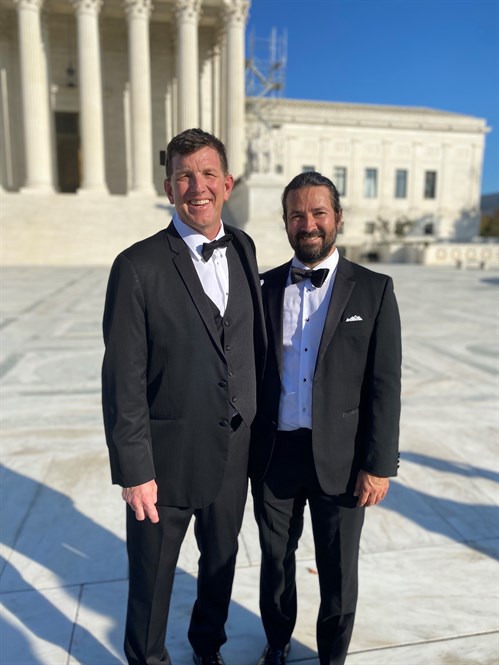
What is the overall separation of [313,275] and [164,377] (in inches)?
27.0

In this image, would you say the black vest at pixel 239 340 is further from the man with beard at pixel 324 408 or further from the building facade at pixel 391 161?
the building facade at pixel 391 161

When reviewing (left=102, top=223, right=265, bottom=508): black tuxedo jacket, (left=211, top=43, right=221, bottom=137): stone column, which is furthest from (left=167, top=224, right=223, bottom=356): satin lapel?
(left=211, top=43, right=221, bottom=137): stone column

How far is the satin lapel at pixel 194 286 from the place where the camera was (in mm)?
2039

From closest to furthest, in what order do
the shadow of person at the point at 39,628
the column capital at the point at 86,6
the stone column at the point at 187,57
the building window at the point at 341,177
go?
the shadow of person at the point at 39,628 → the column capital at the point at 86,6 → the stone column at the point at 187,57 → the building window at the point at 341,177

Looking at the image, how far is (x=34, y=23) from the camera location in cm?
3023

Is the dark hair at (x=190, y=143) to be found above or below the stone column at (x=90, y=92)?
below

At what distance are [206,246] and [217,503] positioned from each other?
101 centimetres

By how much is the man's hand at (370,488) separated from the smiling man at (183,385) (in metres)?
0.47

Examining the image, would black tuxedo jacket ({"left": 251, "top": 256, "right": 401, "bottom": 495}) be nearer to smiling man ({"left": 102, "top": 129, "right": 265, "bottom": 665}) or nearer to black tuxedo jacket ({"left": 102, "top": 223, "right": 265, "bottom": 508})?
smiling man ({"left": 102, "top": 129, "right": 265, "bottom": 665})

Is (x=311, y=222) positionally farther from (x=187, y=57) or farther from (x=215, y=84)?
(x=215, y=84)

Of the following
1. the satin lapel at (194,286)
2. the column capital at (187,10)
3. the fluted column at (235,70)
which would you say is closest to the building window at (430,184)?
the fluted column at (235,70)

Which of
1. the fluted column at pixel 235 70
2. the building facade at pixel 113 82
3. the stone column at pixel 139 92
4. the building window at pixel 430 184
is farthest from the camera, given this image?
the building window at pixel 430 184

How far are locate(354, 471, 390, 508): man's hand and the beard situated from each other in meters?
0.88

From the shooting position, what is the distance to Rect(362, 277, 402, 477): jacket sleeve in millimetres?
2160
